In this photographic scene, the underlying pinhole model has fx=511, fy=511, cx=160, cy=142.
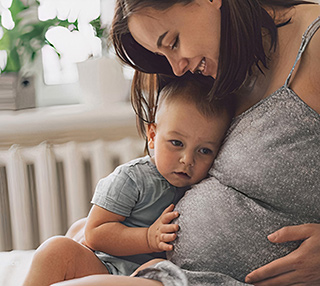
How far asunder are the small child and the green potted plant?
3.51 feet

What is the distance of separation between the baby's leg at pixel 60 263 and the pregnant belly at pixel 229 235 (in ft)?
0.68

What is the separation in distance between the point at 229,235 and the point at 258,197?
0.09 m

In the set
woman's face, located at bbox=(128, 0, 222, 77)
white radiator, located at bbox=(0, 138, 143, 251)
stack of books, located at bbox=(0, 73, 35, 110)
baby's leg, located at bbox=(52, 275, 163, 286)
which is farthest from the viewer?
stack of books, located at bbox=(0, 73, 35, 110)

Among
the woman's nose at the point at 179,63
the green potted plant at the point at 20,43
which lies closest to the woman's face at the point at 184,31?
the woman's nose at the point at 179,63

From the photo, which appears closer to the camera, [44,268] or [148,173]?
[44,268]

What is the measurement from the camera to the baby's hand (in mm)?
982

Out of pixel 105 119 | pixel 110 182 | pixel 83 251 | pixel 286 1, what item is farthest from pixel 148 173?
pixel 105 119

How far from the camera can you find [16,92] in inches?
81.8

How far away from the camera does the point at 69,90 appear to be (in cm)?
221

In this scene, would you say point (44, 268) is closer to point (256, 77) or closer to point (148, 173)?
point (148, 173)

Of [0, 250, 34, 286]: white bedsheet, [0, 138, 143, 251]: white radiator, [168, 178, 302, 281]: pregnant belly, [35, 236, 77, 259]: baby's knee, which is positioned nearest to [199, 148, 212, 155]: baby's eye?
[168, 178, 302, 281]: pregnant belly

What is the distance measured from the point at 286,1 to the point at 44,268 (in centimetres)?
72

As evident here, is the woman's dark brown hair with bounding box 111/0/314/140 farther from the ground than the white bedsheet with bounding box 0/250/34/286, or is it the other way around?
the woman's dark brown hair with bounding box 111/0/314/140

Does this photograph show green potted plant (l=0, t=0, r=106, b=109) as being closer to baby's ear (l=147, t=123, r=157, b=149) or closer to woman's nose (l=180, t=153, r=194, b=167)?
baby's ear (l=147, t=123, r=157, b=149)
